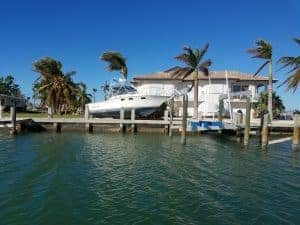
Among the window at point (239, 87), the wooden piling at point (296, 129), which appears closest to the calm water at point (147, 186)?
the wooden piling at point (296, 129)

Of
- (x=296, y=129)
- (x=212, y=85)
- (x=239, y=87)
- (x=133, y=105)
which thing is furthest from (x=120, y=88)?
(x=296, y=129)

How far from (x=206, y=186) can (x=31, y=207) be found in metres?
7.54

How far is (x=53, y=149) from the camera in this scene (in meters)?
29.1

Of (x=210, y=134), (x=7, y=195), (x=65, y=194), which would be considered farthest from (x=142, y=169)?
(x=210, y=134)

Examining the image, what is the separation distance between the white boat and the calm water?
21261 mm

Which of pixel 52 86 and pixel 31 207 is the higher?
pixel 52 86

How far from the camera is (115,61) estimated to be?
68562 millimetres

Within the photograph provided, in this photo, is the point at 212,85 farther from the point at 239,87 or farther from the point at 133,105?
the point at 133,105

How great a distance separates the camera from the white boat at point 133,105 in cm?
5069

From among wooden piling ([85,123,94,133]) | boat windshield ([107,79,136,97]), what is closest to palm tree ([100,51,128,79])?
boat windshield ([107,79,136,97])

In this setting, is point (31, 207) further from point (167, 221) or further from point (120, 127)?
point (120, 127)

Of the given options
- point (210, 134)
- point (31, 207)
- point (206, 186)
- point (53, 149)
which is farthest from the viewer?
point (210, 134)

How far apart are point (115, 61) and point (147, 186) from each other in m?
52.8

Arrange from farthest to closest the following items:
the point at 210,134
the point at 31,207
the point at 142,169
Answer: the point at 210,134 < the point at 142,169 < the point at 31,207
